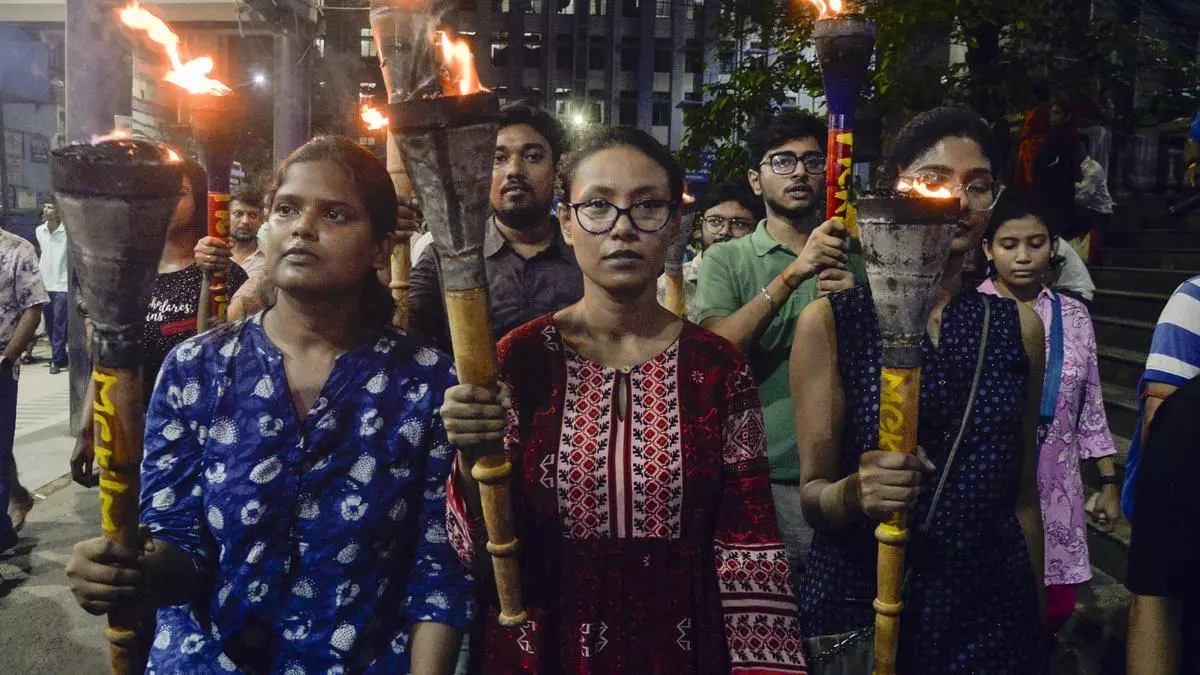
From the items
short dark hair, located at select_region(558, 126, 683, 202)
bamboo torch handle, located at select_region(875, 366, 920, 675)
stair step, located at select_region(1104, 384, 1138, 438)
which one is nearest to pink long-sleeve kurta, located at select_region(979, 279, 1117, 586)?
bamboo torch handle, located at select_region(875, 366, 920, 675)

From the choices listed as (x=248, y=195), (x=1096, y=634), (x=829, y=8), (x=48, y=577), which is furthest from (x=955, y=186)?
(x=48, y=577)

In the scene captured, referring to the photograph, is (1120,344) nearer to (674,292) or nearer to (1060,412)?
(1060,412)

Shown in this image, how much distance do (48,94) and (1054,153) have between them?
2199cm

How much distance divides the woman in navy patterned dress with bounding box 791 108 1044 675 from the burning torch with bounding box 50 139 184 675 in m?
1.43

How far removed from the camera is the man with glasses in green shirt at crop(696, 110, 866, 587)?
324cm

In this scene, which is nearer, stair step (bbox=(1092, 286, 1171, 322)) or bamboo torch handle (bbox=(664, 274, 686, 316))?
bamboo torch handle (bbox=(664, 274, 686, 316))

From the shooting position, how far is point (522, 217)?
3436 millimetres

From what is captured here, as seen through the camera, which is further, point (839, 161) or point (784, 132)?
point (784, 132)

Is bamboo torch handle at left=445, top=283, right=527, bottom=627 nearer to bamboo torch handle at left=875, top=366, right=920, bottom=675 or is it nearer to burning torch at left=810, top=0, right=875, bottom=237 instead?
bamboo torch handle at left=875, top=366, right=920, bottom=675

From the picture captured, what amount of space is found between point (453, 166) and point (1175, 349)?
239cm

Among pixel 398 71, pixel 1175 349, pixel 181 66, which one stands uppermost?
pixel 181 66

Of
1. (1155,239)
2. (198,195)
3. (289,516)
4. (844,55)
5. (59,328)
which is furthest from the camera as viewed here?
Answer: (59,328)

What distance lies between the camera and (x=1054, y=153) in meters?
8.41

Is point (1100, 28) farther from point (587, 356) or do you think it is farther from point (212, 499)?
point (212, 499)
